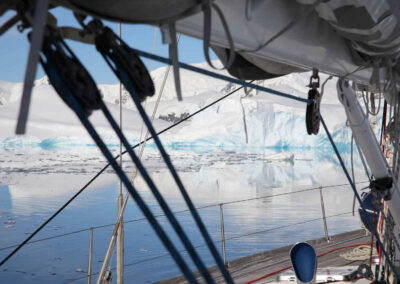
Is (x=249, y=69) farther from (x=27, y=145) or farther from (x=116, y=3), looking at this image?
(x=27, y=145)

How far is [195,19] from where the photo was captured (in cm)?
71

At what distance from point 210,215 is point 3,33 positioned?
1008 centimetres

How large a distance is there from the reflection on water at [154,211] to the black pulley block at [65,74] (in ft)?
10.1

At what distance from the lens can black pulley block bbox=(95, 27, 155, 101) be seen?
0.60 metres

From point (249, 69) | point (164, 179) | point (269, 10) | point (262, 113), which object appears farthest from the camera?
point (262, 113)

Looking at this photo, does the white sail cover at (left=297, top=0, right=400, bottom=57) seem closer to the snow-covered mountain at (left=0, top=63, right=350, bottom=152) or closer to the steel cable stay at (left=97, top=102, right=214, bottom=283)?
the steel cable stay at (left=97, top=102, right=214, bottom=283)

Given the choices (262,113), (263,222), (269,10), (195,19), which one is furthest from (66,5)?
(262,113)

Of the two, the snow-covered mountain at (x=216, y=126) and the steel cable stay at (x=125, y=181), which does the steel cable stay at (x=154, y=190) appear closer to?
the steel cable stay at (x=125, y=181)

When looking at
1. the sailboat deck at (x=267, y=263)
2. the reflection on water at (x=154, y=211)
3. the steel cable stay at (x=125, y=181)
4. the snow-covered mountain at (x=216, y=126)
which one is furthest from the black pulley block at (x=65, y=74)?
the snow-covered mountain at (x=216, y=126)

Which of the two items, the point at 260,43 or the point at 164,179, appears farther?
the point at 164,179

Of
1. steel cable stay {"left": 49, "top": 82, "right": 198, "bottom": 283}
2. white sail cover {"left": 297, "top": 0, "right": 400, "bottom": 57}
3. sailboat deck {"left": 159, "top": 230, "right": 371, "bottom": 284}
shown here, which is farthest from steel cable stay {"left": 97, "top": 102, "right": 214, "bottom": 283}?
sailboat deck {"left": 159, "top": 230, "right": 371, "bottom": 284}

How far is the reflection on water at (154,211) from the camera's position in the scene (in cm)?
777

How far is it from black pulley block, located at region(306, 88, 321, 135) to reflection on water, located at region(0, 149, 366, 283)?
2437 mm

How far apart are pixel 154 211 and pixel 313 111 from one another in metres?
9.87
